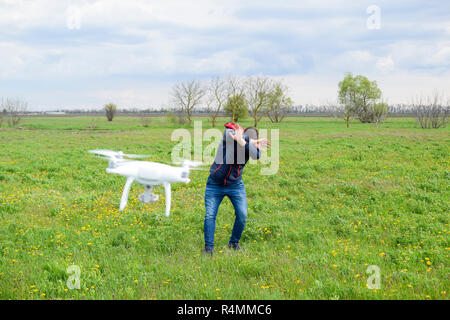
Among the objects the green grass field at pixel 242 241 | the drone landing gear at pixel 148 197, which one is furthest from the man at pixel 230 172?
the drone landing gear at pixel 148 197

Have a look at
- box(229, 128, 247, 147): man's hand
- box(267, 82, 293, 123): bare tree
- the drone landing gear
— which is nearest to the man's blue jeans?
box(229, 128, 247, 147): man's hand

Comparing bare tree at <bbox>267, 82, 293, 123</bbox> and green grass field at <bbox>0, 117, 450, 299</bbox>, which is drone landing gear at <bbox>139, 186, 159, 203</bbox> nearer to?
green grass field at <bbox>0, 117, 450, 299</bbox>

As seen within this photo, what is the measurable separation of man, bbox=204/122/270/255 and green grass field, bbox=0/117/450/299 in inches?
29.0

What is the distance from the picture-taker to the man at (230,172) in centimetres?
570

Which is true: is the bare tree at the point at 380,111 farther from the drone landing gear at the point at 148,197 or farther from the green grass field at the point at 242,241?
the drone landing gear at the point at 148,197

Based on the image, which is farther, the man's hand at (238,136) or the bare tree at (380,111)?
the bare tree at (380,111)

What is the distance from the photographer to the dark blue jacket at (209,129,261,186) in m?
5.72

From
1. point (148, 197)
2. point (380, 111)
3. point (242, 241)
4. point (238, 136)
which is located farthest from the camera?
point (380, 111)

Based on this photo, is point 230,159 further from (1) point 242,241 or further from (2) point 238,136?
(1) point 242,241

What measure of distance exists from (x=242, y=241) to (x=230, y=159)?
7.81ft

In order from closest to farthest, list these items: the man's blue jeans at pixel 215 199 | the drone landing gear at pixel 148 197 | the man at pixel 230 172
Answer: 1. the drone landing gear at pixel 148 197
2. the man at pixel 230 172
3. the man's blue jeans at pixel 215 199

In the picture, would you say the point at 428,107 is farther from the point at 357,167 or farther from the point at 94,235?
the point at 94,235

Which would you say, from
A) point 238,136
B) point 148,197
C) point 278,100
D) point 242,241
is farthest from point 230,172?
point 278,100

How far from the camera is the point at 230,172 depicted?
6.12 meters
